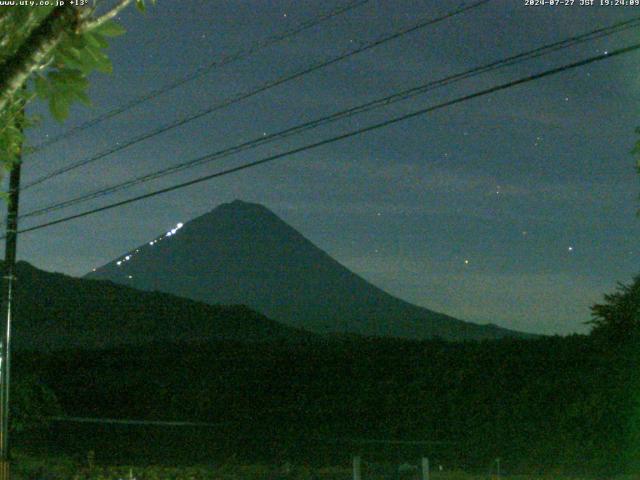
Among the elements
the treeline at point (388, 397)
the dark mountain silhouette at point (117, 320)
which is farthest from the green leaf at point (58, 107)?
the dark mountain silhouette at point (117, 320)

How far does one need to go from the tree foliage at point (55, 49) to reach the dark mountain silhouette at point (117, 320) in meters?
53.5

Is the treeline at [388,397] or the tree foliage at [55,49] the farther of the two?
the treeline at [388,397]

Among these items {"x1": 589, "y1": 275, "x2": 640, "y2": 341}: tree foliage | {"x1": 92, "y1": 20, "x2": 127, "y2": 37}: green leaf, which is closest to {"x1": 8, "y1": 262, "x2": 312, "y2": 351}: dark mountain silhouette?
{"x1": 589, "y1": 275, "x2": 640, "y2": 341}: tree foliage

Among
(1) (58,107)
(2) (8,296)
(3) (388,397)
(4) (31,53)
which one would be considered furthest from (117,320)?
(4) (31,53)

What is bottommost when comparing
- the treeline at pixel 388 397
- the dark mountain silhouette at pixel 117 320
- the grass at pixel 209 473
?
the grass at pixel 209 473

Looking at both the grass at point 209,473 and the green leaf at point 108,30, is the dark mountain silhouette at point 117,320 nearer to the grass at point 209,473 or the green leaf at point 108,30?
the grass at point 209,473

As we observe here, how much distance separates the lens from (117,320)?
66375mm

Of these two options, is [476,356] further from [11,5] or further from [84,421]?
[11,5]

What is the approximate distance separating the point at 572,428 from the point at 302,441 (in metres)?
7.39

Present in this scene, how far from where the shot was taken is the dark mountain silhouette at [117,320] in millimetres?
61844

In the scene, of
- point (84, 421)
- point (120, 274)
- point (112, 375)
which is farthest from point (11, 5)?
point (120, 274)

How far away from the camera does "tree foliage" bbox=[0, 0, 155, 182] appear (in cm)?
415

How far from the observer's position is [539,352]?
1149 inches

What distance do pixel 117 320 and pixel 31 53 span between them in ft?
210
